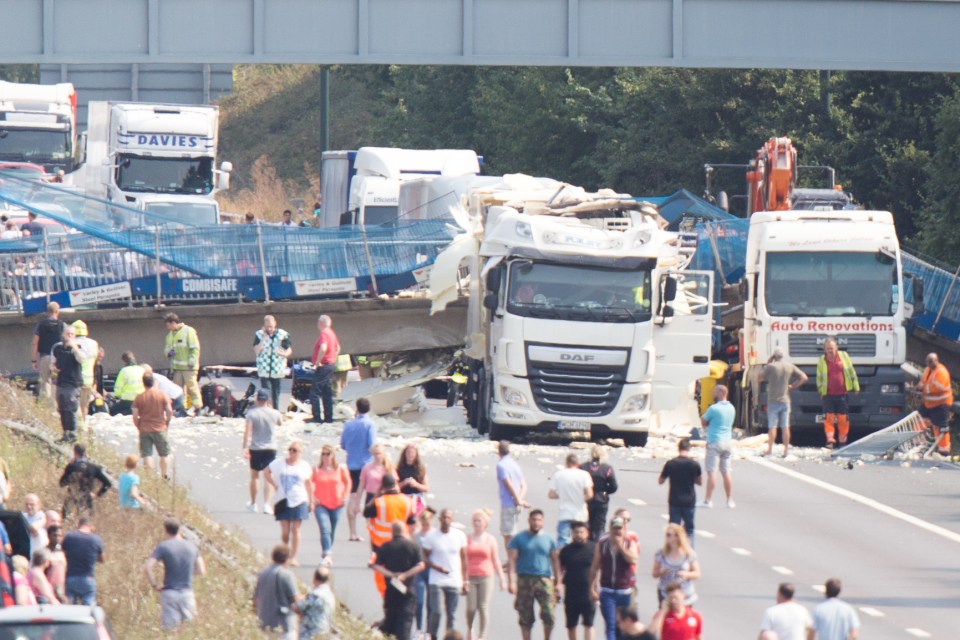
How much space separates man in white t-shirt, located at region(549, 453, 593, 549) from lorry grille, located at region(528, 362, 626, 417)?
9.33m

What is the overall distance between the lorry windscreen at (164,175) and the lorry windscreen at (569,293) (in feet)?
65.2

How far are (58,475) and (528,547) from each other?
907 cm

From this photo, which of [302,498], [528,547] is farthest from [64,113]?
[528,547]

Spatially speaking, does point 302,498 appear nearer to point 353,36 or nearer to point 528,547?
point 528,547

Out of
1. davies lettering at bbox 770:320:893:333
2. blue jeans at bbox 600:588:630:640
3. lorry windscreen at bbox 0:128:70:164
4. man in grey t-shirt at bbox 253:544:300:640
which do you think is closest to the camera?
man in grey t-shirt at bbox 253:544:300:640

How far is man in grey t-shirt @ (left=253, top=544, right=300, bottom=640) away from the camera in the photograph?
15.1 meters

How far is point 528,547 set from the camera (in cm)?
1609

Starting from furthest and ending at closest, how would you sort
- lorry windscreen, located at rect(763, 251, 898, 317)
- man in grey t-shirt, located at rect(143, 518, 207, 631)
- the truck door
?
lorry windscreen, located at rect(763, 251, 898, 317), the truck door, man in grey t-shirt, located at rect(143, 518, 207, 631)

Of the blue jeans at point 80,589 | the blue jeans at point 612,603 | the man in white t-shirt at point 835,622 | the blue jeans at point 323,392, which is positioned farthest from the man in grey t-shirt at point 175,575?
the blue jeans at point 323,392

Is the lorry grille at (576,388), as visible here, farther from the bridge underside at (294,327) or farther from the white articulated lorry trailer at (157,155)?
the white articulated lorry trailer at (157,155)

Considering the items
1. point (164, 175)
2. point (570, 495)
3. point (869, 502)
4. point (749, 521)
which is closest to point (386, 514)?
point (570, 495)

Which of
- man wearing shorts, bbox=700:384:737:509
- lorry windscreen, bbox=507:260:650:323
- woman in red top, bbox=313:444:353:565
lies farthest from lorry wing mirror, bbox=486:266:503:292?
woman in red top, bbox=313:444:353:565

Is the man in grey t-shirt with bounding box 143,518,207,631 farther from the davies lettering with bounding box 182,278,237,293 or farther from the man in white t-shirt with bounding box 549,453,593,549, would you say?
the davies lettering with bounding box 182,278,237,293

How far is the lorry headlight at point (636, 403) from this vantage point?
1093 inches
